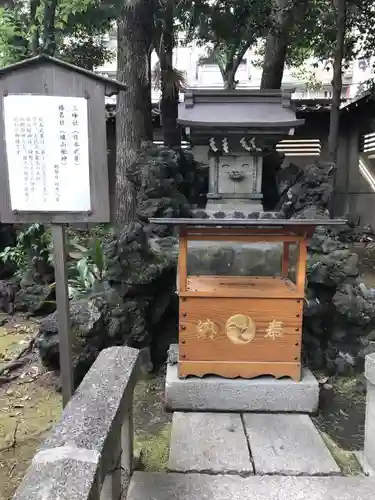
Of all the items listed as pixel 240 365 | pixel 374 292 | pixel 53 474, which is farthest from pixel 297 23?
pixel 53 474

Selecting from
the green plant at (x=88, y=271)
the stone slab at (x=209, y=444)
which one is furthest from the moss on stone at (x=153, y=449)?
the green plant at (x=88, y=271)

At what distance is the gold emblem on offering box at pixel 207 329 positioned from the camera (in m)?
3.68

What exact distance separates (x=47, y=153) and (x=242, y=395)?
2.33 meters

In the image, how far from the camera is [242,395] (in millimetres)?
3621

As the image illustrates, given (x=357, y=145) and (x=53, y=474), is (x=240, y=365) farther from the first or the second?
(x=357, y=145)

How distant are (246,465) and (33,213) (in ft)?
6.77

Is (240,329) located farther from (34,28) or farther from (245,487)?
(34,28)

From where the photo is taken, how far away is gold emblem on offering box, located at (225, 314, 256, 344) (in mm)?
3676

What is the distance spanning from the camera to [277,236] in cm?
365

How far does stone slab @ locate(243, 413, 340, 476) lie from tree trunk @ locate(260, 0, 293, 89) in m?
8.13

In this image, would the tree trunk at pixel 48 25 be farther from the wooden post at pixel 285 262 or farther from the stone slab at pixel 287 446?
the stone slab at pixel 287 446

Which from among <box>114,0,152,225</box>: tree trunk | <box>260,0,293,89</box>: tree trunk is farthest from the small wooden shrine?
<box>260,0,293,89</box>: tree trunk

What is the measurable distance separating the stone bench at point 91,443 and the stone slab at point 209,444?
1.72 feet

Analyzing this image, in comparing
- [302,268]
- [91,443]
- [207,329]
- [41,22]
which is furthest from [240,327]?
[41,22]
